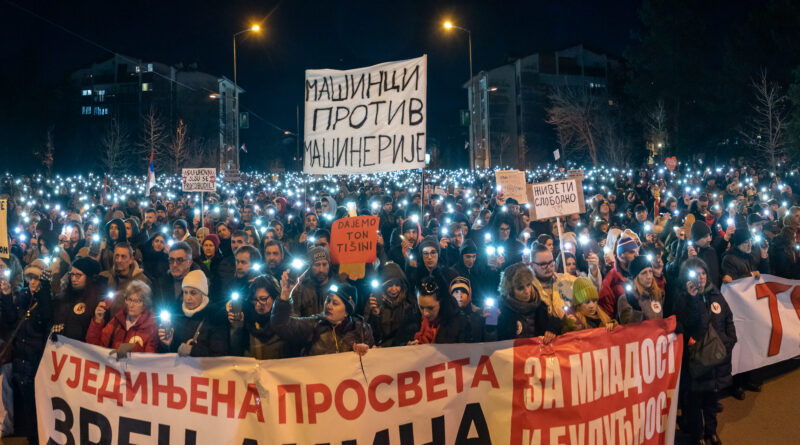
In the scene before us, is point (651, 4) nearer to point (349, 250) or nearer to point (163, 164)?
point (163, 164)

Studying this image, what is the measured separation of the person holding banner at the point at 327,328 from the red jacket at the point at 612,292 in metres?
2.28

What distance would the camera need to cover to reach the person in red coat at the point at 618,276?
5391 millimetres

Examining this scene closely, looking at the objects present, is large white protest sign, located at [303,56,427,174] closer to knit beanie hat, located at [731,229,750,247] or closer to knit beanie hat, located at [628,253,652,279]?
knit beanie hat, located at [628,253,652,279]

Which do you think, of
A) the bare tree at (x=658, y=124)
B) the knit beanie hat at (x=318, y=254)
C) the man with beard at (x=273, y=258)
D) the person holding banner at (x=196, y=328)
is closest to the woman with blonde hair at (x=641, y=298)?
the knit beanie hat at (x=318, y=254)

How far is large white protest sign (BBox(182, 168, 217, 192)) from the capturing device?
41.4 ft

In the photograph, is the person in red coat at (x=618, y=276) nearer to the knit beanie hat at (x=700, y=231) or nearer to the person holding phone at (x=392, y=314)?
the knit beanie hat at (x=700, y=231)

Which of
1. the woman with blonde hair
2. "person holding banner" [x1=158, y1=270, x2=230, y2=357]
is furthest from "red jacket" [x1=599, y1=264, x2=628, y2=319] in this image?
"person holding banner" [x1=158, y1=270, x2=230, y2=357]

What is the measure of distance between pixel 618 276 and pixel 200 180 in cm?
960

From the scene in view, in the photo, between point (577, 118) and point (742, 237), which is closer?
point (742, 237)

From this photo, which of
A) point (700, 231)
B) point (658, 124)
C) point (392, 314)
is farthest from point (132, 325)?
point (658, 124)

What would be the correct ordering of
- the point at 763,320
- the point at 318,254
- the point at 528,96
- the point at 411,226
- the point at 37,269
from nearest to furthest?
the point at 37,269
the point at 318,254
the point at 763,320
the point at 411,226
the point at 528,96

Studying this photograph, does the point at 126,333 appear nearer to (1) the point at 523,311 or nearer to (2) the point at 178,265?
(2) the point at 178,265

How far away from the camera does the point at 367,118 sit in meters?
7.19

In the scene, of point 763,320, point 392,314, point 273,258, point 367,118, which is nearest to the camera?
point 392,314
